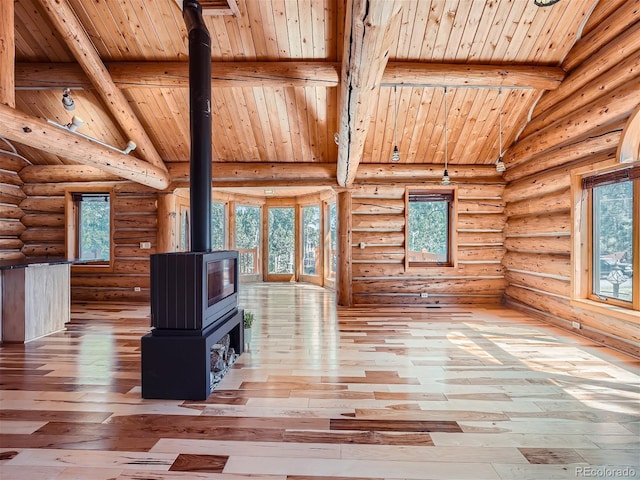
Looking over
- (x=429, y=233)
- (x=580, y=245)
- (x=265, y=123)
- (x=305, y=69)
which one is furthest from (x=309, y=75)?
(x=580, y=245)

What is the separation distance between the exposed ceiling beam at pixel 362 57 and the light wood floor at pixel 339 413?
2.79 meters

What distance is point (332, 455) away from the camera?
2283 millimetres

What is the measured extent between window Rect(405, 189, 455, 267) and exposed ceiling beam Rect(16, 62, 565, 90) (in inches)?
112

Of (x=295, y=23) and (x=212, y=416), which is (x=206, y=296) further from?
(x=295, y=23)

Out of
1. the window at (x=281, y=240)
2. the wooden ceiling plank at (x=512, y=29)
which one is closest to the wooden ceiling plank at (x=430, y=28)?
the wooden ceiling plank at (x=512, y=29)

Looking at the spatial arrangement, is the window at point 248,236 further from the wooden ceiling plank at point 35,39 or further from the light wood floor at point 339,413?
the light wood floor at point 339,413

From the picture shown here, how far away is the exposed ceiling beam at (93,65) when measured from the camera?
4.44 m

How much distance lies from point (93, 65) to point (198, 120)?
261 centimetres

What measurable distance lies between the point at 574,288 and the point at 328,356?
386 centimetres

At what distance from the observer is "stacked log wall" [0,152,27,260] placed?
740 cm

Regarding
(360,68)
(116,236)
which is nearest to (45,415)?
(360,68)

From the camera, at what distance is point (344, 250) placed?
7.31 m

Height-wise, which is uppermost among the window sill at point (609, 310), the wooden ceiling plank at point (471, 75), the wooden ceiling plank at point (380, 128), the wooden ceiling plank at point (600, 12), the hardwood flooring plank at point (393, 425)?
the wooden ceiling plank at point (600, 12)

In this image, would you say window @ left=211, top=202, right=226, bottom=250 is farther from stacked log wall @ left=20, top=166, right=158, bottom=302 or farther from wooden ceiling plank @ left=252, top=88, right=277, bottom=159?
wooden ceiling plank @ left=252, top=88, right=277, bottom=159
